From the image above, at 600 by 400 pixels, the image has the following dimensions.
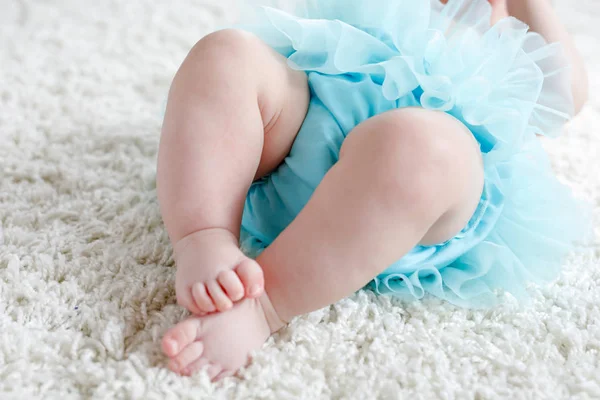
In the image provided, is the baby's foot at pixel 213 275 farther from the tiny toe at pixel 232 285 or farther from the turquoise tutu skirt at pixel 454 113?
the turquoise tutu skirt at pixel 454 113

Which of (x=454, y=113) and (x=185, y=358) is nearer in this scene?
(x=185, y=358)

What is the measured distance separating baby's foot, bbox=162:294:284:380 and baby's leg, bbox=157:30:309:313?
2 cm

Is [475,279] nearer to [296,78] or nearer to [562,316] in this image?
[562,316]

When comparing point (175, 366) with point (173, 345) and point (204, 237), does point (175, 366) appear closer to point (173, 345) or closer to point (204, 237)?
point (173, 345)

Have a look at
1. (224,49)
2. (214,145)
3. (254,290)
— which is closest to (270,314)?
(254,290)

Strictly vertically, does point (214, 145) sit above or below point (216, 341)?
above

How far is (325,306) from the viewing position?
0.68 m

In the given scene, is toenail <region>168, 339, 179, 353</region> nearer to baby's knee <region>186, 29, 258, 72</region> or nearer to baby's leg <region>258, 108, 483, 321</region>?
baby's leg <region>258, 108, 483, 321</region>

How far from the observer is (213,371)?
614 millimetres

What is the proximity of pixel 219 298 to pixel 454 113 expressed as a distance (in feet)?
1.15

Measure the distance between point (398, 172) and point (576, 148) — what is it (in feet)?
1.97

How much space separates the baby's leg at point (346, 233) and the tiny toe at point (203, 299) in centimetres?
1

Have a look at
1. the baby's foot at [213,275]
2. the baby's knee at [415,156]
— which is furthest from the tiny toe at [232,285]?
the baby's knee at [415,156]

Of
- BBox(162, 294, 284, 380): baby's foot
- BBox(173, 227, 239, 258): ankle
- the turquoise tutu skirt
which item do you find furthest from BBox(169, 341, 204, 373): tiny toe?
the turquoise tutu skirt
